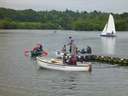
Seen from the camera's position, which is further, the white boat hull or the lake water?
the white boat hull

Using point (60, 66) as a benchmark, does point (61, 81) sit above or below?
below

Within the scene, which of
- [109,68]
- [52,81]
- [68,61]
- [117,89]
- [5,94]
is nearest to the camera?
[5,94]

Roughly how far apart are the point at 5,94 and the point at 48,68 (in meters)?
15.6

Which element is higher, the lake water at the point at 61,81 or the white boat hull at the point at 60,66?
the white boat hull at the point at 60,66

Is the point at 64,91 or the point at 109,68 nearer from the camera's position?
the point at 64,91

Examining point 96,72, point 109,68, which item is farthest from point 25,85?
point 109,68

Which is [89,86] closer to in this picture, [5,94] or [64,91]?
[64,91]

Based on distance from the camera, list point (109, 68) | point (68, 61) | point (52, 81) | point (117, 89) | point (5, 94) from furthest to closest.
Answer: point (109, 68) → point (68, 61) → point (52, 81) → point (117, 89) → point (5, 94)

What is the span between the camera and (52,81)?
4519cm

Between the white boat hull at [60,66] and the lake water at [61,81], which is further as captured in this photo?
the white boat hull at [60,66]

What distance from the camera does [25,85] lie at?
138 ft

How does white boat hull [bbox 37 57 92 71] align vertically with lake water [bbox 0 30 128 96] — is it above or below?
above

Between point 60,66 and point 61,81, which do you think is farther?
point 60,66

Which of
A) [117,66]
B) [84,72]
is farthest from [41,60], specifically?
[117,66]
